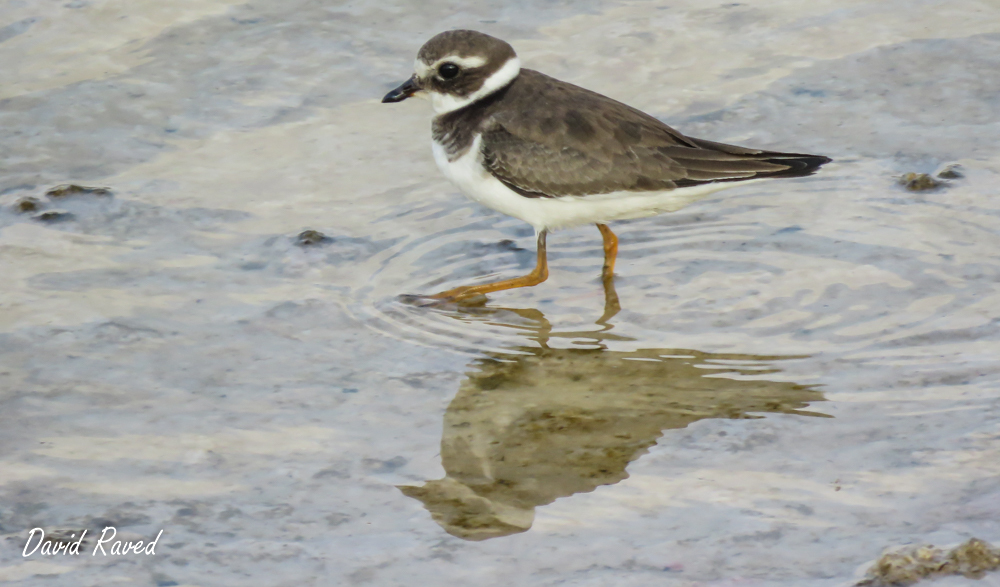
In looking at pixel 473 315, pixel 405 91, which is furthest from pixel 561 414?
pixel 405 91

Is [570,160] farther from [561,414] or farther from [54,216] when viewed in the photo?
[54,216]

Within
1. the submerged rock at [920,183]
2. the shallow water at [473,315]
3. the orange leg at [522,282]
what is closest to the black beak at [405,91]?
the shallow water at [473,315]

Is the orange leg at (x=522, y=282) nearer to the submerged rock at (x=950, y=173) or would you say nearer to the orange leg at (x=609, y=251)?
the orange leg at (x=609, y=251)

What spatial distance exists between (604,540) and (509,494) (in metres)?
0.49

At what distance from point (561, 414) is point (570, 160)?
1783 millimetres

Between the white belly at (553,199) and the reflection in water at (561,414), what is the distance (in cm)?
69

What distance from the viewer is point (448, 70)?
6.83m

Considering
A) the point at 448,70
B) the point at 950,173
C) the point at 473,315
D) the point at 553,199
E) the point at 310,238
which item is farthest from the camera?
the point at 950,173

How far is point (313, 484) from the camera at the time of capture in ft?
15.6

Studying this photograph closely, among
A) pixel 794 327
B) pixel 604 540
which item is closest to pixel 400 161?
pixel 794 327

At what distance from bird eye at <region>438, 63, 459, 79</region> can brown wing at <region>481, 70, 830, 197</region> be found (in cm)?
42

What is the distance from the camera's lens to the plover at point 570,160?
6494 millimetres

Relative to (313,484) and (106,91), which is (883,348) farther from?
(106,91)

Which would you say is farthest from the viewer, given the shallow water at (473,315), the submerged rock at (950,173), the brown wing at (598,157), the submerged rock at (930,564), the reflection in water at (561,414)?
the submerged rock at (950,173)
